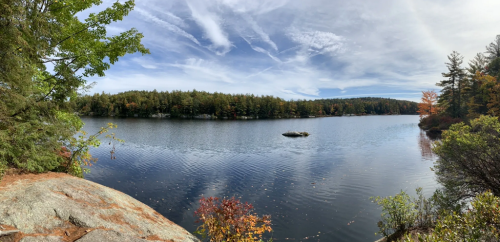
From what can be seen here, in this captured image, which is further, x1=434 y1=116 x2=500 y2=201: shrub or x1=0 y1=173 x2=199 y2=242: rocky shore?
x1=434 y1=116 x2=500 y2=201: shrub

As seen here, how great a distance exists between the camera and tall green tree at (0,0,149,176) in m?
6.74

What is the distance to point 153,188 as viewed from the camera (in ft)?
48.3

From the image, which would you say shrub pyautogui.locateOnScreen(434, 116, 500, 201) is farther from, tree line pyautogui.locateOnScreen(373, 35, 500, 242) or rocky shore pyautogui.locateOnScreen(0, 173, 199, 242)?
rocky shore pyautogui.locateOnScreen(0, 173, 199, 242)

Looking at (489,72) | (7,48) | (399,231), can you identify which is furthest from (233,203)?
(489,72)

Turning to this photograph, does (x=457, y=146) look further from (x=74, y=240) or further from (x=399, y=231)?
(x=74, y=240)

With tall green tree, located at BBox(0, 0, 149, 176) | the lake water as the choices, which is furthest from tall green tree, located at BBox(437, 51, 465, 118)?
tall green tree, located at BBox(0, 0, 149, 176)

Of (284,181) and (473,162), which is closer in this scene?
(473,162)

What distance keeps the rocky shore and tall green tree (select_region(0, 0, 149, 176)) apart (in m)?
1.16

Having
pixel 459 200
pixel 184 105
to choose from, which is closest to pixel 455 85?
pixel 459 200

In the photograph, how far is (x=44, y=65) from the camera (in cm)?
872

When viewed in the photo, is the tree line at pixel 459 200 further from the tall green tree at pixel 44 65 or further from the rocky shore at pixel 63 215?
the tall green tree at pixel 44 65

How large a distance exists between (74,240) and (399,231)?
32.5 ft

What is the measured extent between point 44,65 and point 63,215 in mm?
6607

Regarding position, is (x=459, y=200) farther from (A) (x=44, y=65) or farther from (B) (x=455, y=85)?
(B) (x=455, y=85)
